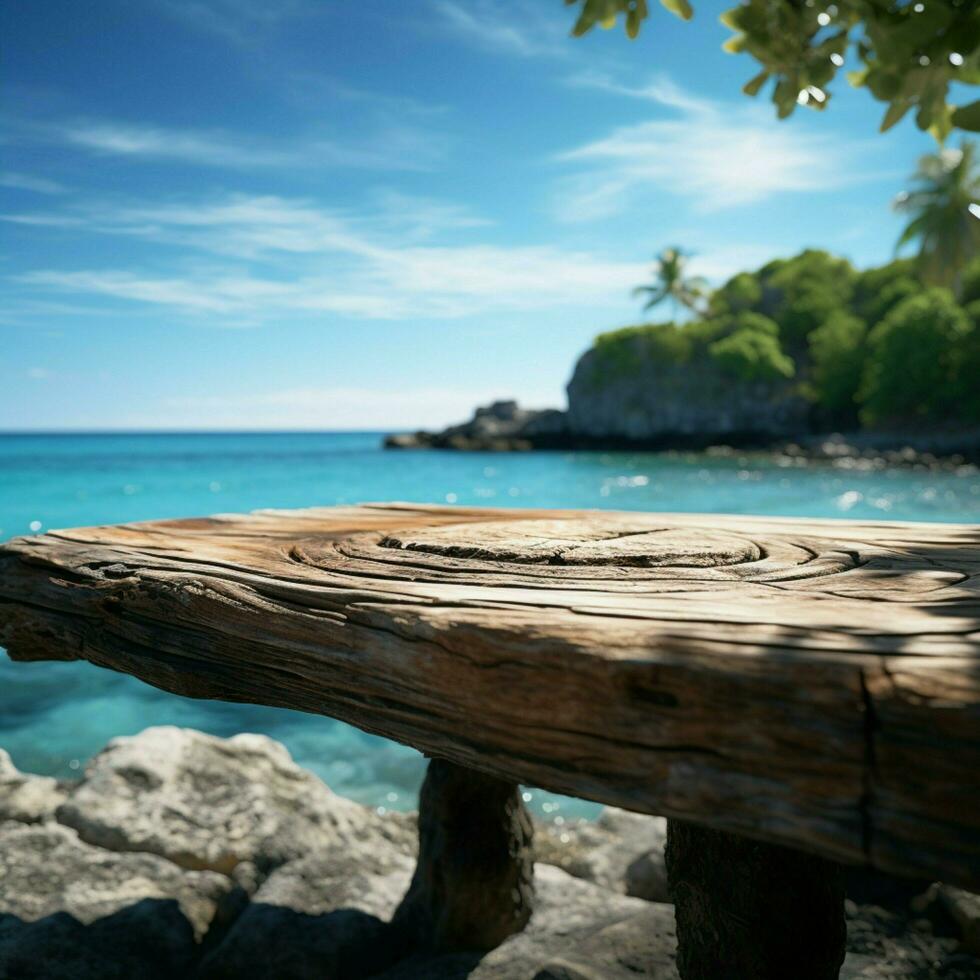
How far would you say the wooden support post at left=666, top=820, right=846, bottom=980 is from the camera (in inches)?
53.9

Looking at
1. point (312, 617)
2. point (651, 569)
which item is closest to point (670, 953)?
point (651, 569)

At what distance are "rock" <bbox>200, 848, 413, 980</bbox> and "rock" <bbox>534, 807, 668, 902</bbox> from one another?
3.30 feet

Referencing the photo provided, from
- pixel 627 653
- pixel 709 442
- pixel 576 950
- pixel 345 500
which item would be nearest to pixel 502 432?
pixel 709 442

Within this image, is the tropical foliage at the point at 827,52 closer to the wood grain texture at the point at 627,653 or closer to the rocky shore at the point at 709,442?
the wood grain texture at the point at 627,653

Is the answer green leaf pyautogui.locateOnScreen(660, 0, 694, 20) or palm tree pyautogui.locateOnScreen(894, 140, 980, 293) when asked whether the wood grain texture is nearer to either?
green leaf pyautogui.locateOnScreen(660, 0, 694, 20)

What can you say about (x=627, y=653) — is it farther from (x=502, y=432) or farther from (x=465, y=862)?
(x=502, y=432)

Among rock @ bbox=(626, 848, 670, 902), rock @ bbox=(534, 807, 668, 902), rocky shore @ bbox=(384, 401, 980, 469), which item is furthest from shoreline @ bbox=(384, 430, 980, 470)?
rock @ bbox=(626, 848, 670, 902)

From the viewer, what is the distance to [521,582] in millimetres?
1204

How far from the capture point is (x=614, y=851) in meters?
3.74

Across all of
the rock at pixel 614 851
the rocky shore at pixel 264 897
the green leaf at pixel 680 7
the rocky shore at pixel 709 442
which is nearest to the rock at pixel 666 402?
the rocky shore at pixel 709 442

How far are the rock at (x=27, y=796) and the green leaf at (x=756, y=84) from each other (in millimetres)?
3995

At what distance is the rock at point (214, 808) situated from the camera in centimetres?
319

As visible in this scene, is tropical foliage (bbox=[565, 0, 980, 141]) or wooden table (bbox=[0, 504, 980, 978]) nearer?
wooden table (bbox=[0, 504, 980, 978])

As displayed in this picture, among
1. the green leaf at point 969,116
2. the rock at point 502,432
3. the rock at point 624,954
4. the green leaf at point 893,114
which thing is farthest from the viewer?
the rock at point 502,432
